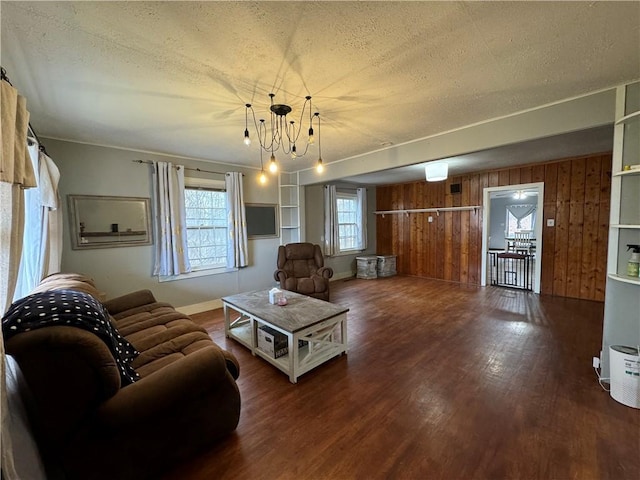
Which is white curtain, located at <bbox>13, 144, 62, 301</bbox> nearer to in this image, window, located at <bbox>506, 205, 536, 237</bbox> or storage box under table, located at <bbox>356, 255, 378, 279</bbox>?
storage box under table, located at <bbox>356, 255, 378, 279</bbox>

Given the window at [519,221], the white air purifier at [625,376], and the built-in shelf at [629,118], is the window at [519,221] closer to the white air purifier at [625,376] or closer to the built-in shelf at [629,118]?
the built-in shelf at [629,118]

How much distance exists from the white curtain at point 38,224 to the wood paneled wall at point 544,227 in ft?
21.0

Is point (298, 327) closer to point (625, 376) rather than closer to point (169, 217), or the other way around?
point (625, 376)

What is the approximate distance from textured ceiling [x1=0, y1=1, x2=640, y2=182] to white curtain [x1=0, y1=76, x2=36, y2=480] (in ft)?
1.54

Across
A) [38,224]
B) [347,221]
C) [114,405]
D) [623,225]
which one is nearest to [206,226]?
[38,224]

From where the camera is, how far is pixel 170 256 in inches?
152

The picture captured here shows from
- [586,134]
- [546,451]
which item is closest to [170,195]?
[546,451]

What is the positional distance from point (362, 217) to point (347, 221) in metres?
0.46

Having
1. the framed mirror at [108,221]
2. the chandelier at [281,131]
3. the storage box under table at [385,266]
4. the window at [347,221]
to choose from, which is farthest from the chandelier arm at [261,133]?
the storage box under table at [385,266]

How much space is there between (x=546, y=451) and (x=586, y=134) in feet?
11.4

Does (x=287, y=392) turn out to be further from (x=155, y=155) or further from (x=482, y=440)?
(x=155, y=155)

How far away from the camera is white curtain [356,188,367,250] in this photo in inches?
276

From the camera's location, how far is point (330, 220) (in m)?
6.26

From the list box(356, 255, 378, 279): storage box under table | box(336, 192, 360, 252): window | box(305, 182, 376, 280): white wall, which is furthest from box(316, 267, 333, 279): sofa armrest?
box(356, 255, 378, 279): storage box under table
